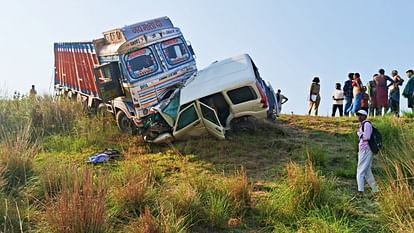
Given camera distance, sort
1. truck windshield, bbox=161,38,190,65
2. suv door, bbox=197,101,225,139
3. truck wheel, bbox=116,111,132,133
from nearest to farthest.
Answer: suv door, bbox=197,101,225,139
truck windshield, bbox=161,38,190,65
truck wheel, bbox=116,111,132,133

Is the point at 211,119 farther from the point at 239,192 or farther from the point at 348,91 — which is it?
the point at 348,91

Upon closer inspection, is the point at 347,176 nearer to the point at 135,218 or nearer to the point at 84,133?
the point at 135,218

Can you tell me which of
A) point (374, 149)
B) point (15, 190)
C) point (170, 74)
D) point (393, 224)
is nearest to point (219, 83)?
point (170, 74)

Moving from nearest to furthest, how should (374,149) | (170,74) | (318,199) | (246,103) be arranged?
1. (318,199)
2. (374,149)
3. (246,103)
4. (170,74)

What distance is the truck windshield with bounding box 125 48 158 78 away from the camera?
12781 millimetres

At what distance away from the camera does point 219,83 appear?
436 inches

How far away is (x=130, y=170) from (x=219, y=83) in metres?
3.76

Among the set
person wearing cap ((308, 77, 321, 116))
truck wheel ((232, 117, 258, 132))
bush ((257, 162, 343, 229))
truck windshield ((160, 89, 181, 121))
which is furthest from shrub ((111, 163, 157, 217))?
person wearing cap ((308, 77, 321, 116))

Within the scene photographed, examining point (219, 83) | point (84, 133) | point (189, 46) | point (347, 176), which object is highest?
point (189, 46)

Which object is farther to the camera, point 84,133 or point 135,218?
point 84,133

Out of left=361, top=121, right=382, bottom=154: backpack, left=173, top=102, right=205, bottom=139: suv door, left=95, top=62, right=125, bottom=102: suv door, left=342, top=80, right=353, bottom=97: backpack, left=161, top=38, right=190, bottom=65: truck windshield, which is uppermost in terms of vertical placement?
left=161, top=38, right=190, bottom=65: truck windshield

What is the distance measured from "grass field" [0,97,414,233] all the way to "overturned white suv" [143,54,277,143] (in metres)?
0.51

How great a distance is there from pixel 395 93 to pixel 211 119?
23.5 ft

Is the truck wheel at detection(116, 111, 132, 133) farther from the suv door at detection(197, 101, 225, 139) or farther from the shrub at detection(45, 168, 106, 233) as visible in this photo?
the shrub at detection(45, 168, 106, 233)
